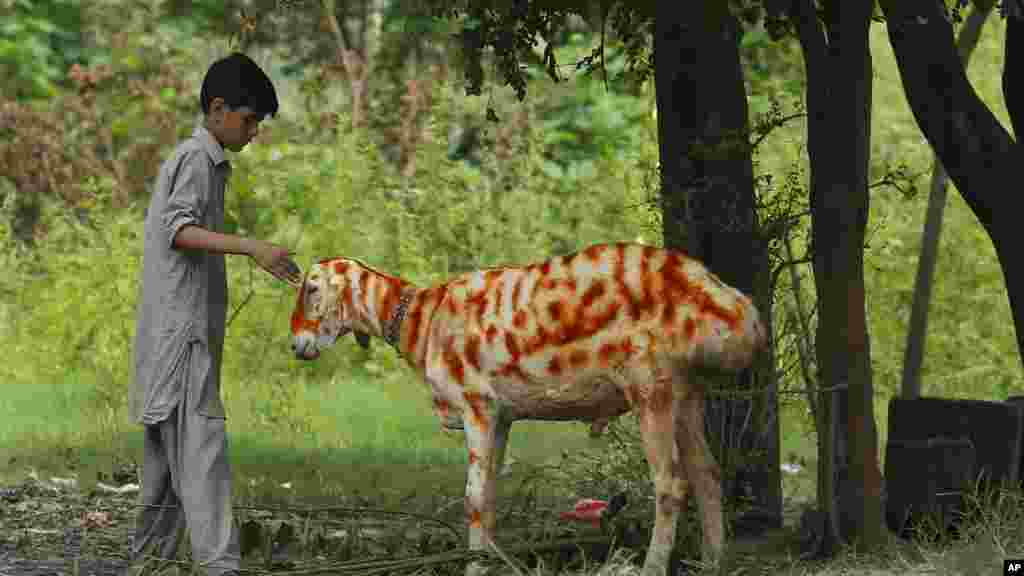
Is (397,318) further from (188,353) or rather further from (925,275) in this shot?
(925,275)

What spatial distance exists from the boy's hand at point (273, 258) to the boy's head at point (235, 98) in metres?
0.57

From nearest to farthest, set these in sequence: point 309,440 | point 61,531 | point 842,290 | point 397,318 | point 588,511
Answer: point 397,318
point 842,290
point 588,511
point 61,531
point 309,440

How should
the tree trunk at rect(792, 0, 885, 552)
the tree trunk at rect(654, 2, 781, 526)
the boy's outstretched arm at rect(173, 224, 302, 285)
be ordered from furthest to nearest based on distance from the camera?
1. the tree trunk at rect(654, 2, 781, 526)
2. the tree trunk at rect(792, 0, 885, 552)
3. the boy's outstretched arm at rect(173, 224, 302, 285)

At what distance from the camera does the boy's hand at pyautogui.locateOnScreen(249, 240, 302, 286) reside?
274 inches

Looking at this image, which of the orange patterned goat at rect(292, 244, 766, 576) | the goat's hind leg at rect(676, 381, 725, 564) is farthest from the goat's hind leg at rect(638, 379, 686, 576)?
the goat's hind leg at rect(676, 381, 725, 564)

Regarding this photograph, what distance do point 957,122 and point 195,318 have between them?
11.7 ft

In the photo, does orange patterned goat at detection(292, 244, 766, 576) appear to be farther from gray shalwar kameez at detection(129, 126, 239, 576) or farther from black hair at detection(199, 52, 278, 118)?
black hair at detection(199, 52, 278, 118)

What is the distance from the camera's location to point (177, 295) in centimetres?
715

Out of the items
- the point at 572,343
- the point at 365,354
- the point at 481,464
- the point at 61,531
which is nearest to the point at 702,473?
the point at 572,343

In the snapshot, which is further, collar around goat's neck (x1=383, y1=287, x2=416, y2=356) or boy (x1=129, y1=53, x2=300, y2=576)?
collar around goat's neck (x1=383, y1=287, x2=416, y2=356)

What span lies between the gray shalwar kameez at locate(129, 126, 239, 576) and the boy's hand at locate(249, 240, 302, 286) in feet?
1.08

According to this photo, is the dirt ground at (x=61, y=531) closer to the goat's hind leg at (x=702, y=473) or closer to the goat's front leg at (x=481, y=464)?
the goat's front leg at (x=481, y=464)

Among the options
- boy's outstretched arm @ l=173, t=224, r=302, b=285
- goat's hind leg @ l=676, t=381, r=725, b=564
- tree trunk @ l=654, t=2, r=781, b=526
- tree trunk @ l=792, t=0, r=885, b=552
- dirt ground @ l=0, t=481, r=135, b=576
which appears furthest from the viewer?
tree trunk @ l=654, t=2, r=781, b=526

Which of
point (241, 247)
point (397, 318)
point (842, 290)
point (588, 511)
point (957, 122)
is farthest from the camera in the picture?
point (588, 511)
